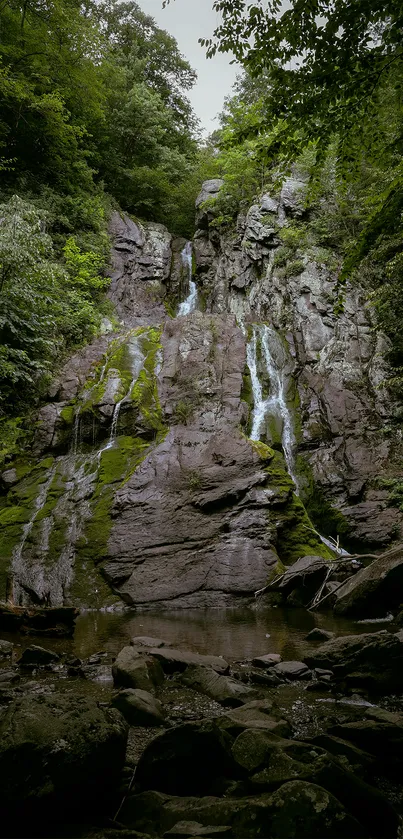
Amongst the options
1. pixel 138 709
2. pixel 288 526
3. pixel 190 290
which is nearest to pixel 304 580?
pixel 288 526

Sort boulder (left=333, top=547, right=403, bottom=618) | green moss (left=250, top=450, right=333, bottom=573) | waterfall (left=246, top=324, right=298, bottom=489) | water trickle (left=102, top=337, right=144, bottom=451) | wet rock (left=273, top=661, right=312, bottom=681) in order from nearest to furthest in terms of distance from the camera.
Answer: wet rock (left=273, top=661, right=312, bottom=681)
boulder (left=333, top=547, right=403, bottom=618)
green moss (left=250, top=450, right=333, bottom=573)
water trickle (left=102, top=337, right=144, bottom=451)
waterfall (left=246, top=324, right=298, bottom=489)

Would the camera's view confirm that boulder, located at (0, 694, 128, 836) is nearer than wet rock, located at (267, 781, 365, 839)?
No

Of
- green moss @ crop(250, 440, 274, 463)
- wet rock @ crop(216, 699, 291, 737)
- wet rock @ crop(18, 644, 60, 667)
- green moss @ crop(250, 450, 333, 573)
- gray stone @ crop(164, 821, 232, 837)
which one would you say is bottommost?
wet rock @ crop(18, 644, 60, 667)

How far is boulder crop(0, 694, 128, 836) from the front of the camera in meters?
2.23

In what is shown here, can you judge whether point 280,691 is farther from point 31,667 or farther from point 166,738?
point 31,667

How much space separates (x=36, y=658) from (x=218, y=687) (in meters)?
2.50

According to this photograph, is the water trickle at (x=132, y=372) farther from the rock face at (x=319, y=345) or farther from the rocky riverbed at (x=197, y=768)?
the rocky riverbed at (x=197, y=768)

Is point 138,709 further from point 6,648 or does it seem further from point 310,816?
point 6,648

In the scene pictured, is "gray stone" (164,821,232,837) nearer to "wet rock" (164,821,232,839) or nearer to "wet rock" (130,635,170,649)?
"wet rock" (164,821,232,839)

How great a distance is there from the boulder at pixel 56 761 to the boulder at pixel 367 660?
9.88 feet

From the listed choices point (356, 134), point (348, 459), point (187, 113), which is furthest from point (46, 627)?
point (187, 113)

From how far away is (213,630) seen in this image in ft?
25.6

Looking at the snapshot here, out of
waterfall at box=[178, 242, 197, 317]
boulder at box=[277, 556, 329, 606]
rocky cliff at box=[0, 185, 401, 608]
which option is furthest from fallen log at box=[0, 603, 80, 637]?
waterfall at box=[178, 242, 197, 317]

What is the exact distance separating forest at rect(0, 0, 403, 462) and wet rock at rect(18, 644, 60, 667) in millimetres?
5670
